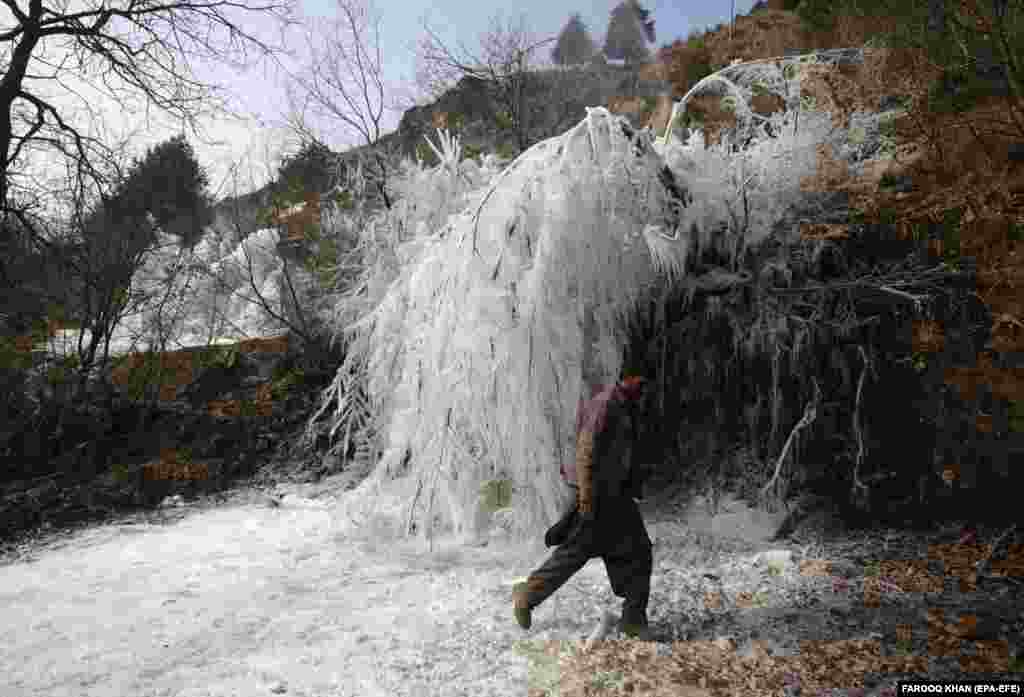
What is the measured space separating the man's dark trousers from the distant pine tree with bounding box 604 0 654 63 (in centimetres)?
2027

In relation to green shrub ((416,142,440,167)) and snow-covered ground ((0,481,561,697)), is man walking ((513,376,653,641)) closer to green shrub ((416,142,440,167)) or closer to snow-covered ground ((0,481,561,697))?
snow-covered ground ((0,481,561,697))

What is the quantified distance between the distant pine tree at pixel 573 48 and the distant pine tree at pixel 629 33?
11.5ft

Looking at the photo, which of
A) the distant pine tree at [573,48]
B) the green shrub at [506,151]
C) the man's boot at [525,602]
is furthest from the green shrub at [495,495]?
the distant pine tree at [573,48]

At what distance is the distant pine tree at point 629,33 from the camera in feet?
67.7

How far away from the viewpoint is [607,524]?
2.72 m

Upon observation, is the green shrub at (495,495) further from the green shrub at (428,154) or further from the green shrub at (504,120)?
the green shrub at (428,154)

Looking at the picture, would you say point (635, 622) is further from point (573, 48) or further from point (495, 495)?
point (573, 48)

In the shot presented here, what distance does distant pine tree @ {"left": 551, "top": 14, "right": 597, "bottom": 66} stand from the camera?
43.4ft

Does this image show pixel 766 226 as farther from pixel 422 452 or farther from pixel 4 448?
pixel 4 448

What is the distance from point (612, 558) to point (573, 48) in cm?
1506

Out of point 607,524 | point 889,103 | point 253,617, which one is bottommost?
point 253,617

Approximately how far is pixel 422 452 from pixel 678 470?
6.79 ft

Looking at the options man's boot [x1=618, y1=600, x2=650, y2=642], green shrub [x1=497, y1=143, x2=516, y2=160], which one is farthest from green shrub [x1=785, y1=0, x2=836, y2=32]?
man's boot [x1=618, y1=600, x2=650, y2=642]

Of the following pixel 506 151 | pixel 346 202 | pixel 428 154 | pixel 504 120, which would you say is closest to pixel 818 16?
pixel 504 120
